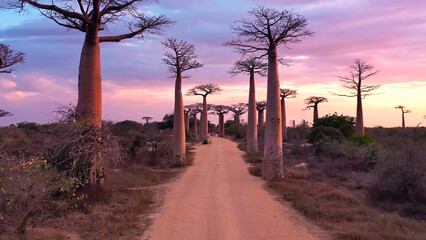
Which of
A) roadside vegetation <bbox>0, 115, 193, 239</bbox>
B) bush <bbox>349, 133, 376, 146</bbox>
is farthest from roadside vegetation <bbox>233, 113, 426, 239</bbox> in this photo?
bush <bbox>349, 133, 376, 146</bbox>

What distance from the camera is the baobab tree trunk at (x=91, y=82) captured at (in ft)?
25.7

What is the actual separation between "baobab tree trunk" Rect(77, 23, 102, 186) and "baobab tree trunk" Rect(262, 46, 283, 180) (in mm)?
5575

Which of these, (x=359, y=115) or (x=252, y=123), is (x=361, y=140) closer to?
(x=359, y=115)

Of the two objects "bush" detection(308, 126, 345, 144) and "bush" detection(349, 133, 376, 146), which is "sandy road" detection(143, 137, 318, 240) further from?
"bush" detection(308, 126, 345, 144)

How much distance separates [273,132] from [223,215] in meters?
5.40

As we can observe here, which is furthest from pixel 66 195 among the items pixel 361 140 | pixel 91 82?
pixel 361 140

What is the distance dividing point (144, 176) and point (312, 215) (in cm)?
686

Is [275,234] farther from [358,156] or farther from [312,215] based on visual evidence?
[358,156]

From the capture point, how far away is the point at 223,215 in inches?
266

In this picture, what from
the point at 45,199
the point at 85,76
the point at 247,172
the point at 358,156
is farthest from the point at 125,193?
the point at 358,156

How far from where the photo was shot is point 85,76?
327 inches

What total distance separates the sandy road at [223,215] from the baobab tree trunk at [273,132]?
875 millimetres

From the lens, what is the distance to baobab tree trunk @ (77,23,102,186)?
25.7 ft

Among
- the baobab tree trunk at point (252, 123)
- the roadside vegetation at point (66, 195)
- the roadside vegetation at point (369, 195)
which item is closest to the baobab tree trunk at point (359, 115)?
the baobab tree trunk at point (252, 123)
